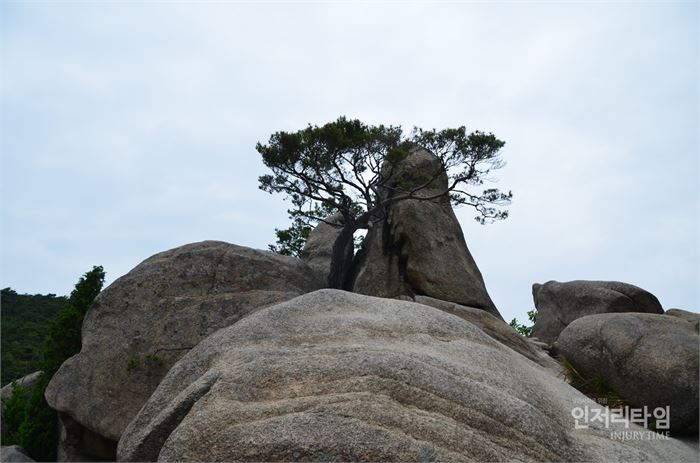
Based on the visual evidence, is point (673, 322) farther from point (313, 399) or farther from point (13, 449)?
point (13, 449)

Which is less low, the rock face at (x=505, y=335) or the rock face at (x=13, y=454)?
the rock face at (x=505, y=335)

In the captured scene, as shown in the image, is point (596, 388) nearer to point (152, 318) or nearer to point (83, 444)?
point (152, 318)

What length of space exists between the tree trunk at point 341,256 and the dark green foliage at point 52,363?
19.9ft

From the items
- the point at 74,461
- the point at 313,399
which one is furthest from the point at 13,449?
the point at 313,399

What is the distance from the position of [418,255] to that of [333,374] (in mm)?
12580

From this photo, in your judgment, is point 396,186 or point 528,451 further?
point 396,186

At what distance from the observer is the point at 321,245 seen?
23.2 m

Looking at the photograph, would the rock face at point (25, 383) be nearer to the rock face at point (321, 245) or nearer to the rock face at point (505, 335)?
the rock face at point (321, 245)

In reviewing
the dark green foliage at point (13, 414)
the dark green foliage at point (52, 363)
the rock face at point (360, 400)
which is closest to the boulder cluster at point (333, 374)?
the rock face at point (360, 400)

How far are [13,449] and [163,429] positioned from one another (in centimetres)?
879

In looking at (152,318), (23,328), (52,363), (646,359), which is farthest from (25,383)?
(646,359)

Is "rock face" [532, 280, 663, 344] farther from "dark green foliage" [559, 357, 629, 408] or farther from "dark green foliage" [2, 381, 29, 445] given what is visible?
"dark green foliage" [2, 381, 29, 445]

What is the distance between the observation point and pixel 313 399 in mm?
6871

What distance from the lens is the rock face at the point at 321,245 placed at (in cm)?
2206
